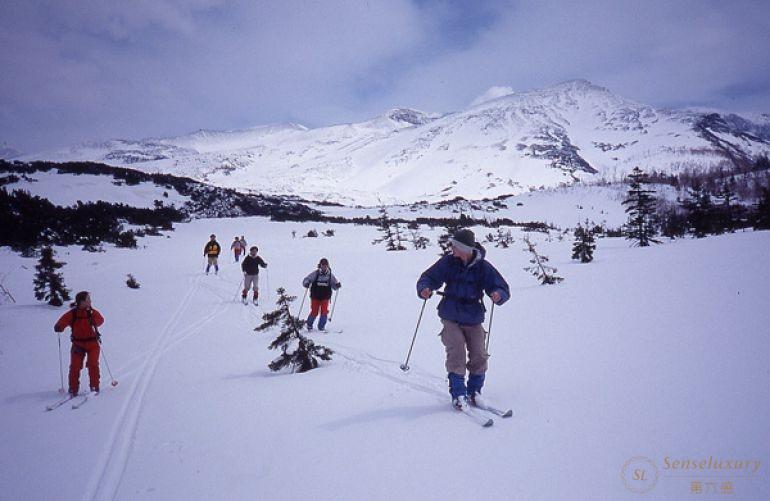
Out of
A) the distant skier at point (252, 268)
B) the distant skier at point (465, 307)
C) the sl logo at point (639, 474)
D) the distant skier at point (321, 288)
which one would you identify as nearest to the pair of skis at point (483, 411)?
the distant skier at point (465, 307)

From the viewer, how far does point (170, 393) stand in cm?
579

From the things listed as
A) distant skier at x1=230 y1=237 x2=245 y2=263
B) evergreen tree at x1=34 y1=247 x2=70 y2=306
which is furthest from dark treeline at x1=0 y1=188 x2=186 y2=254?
evergreen tree at x1=34 y1=247 x2=70 y2=306

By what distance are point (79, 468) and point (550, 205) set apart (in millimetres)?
51085

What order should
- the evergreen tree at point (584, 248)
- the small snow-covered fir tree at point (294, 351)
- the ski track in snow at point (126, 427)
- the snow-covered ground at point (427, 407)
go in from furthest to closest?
1. the evergreen tree at point (584, 248)
2. the small snow-covered fir tree at point (294, 351)
3. the ski track in snow at point (126, 427)
4. the snow-covered ground at point (427, 407)

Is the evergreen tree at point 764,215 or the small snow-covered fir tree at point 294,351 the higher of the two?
the evergreen tree at point 764,215

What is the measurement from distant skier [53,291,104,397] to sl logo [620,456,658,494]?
718 cm

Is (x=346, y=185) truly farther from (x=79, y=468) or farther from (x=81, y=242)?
(x=79, y=468)

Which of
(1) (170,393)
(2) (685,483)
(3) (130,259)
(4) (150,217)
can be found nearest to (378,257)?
(3) (130,259)

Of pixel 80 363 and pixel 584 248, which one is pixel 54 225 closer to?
pixel 80 363

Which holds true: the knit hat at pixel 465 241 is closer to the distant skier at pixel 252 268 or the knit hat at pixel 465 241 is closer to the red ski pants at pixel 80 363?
the red ski pants at pixel 80 363

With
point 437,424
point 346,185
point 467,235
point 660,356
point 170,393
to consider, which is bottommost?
point 170,393

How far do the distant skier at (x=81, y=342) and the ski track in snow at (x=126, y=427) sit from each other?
67 cm

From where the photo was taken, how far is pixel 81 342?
6.11m

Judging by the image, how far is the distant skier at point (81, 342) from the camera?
19.8 ft
